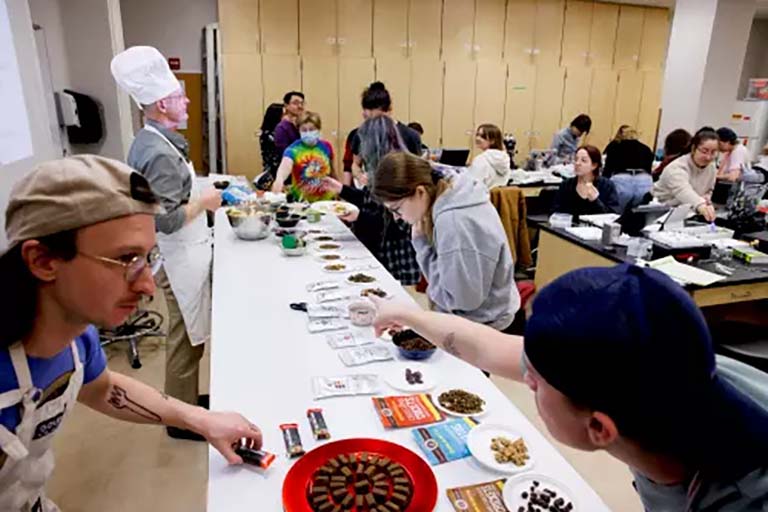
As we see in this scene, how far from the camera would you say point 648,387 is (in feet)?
2.13

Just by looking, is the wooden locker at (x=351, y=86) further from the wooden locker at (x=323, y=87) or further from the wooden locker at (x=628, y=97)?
the wooden locker at (x=628, y=97)

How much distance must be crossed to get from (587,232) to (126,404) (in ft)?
9.69

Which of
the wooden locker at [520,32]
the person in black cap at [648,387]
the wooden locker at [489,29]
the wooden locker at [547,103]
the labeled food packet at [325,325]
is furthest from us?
the wooden locker at [547,103]

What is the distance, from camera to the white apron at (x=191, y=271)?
2400 millimetres

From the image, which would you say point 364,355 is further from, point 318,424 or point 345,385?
point 318,424

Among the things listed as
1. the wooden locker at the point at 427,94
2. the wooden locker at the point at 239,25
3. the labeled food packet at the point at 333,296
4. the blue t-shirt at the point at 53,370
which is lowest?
the labeled food packet at the point at 333,296

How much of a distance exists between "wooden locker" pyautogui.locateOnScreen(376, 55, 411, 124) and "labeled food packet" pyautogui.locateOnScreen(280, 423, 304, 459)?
6108 mm

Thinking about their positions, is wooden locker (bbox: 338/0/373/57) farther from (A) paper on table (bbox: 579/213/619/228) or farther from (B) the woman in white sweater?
(A) paper on table (bbox: 579/213/619/228)

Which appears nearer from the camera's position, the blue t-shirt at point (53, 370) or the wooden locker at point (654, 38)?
the blue t-shirt at point (53, 370)

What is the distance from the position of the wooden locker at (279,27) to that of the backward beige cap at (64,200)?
6.05 m

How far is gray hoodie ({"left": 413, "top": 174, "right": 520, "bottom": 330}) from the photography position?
6.14ft

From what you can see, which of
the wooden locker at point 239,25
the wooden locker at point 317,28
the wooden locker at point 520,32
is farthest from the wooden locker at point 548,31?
the wooden locker at point 239,25

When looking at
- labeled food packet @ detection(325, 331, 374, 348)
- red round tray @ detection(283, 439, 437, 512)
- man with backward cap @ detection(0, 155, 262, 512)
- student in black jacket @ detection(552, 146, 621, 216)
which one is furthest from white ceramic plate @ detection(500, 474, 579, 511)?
student in black jacket @ detection(552, 146, 621, 216)

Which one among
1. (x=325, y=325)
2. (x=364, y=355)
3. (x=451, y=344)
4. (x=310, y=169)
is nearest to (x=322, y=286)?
(x=325, y=325)
